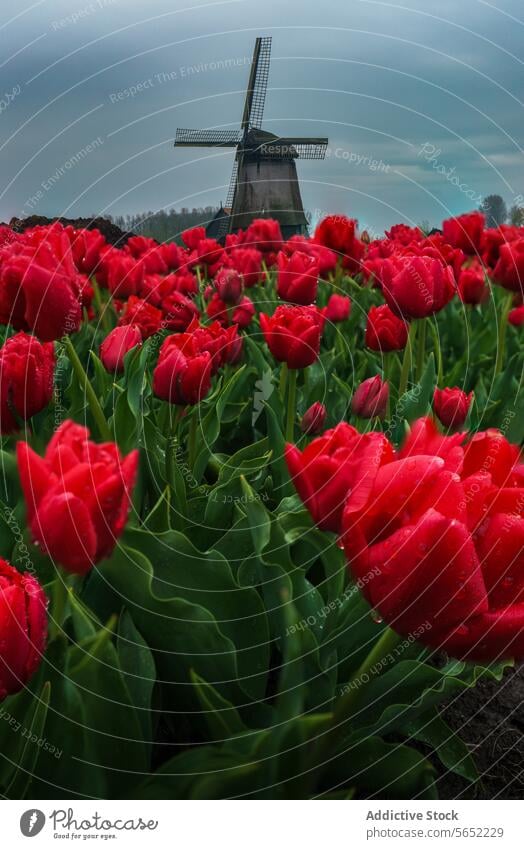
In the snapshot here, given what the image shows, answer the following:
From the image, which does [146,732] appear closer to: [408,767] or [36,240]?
[408,767]

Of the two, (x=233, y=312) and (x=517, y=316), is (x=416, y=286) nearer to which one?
(x=233, y=312)

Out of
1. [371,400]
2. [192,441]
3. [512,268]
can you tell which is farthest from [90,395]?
[512,268]

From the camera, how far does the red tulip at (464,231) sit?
2.62 metres

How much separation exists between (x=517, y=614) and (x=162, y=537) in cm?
44

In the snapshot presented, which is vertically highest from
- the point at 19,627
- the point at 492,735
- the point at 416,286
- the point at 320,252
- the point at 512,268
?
the point at 320,252

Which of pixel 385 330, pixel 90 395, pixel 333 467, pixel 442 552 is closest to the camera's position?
pixel 442 552

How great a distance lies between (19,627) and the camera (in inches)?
25.1

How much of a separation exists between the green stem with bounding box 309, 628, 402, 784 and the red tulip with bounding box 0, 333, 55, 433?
54 centimetres

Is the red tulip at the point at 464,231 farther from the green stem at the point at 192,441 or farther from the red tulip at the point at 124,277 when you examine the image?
the green stem at the point at 192,441

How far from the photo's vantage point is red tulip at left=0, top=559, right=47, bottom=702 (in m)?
0.63

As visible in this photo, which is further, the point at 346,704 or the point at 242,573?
the point at 242,573

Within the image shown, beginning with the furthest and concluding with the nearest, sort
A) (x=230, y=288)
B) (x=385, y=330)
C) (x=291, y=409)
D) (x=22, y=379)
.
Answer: (x=230, y=288), (x=385, y=330), (x=291, y=409), (x=22, y=379)

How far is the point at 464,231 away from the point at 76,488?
7.55ft

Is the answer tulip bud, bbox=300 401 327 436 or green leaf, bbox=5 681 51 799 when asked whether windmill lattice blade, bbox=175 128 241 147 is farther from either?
green leaf, bbox=5 681 51 799
